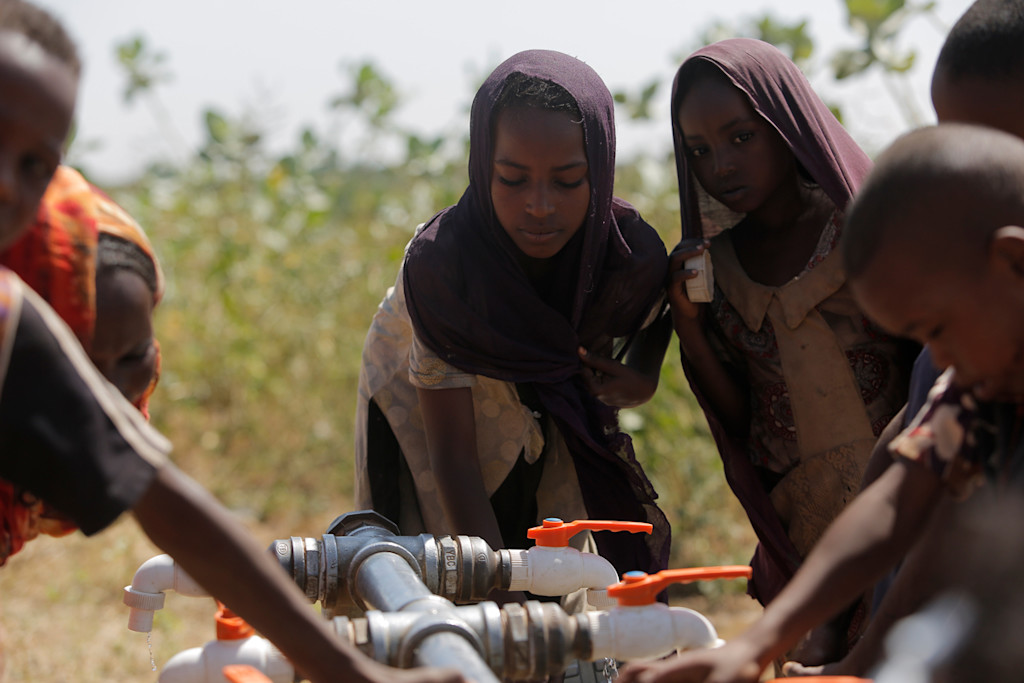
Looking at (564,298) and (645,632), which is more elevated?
(564,298)

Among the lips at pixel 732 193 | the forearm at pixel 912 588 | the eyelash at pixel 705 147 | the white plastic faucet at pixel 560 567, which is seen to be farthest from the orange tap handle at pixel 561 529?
the eyelash at pixel 705 147

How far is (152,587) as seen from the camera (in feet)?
5.31

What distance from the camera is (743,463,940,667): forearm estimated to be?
123cm

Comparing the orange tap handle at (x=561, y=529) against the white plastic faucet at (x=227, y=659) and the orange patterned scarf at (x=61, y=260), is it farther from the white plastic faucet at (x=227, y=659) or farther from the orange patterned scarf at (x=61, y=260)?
the orange patterned scarf at (x=61, y=260)

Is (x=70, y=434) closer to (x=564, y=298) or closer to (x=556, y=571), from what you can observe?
(x=556, y=571)

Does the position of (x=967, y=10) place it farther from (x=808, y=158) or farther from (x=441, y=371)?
(x=441, y=371)

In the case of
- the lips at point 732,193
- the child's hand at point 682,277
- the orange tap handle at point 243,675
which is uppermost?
the lips at point 732,193

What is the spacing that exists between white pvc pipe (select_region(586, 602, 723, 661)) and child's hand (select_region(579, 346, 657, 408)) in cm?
95

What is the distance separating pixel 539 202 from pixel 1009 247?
113 centimetres

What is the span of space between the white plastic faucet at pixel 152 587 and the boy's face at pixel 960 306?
112cm

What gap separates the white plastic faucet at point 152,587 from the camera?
5.25 ft

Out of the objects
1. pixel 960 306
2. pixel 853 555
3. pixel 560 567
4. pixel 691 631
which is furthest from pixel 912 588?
pixel 560 567

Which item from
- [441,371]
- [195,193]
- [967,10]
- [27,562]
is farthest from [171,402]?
[967,10]

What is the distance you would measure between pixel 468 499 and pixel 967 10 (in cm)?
139
